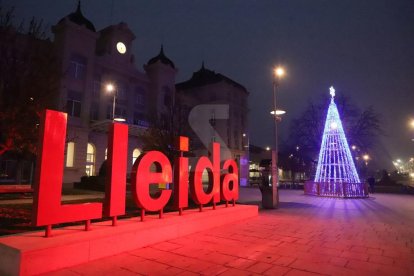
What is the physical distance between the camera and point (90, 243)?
5422 millimetres

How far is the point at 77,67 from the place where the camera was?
102 feet

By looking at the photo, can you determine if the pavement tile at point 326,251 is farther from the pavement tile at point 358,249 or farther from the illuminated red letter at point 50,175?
the illuminated red letter at point 50,175

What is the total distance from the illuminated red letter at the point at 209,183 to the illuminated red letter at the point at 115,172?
277cm

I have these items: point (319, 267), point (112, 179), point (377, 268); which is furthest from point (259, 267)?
point (112, 179)

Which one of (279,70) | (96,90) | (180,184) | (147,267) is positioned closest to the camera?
(147,267)

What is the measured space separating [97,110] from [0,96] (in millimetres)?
23270

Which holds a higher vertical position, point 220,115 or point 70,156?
point 220,115

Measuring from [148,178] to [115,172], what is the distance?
91 centimetres

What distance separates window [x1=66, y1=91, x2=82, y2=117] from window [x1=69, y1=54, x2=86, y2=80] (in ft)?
6.30

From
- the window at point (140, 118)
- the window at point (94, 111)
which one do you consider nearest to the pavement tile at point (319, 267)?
the window at point (94, 111)

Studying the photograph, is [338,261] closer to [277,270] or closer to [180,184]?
[277,270]

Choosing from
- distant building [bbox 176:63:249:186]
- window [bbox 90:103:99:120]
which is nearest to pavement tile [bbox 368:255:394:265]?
window [bbox 90:103:99:120]

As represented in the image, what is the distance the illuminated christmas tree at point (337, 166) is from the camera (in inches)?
823

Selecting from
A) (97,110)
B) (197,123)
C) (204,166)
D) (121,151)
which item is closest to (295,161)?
(197,123)
